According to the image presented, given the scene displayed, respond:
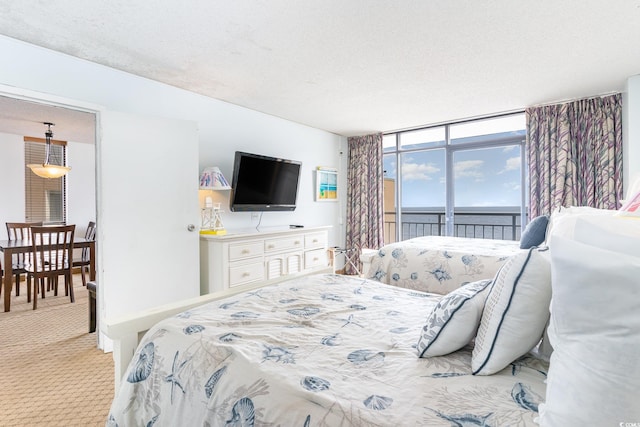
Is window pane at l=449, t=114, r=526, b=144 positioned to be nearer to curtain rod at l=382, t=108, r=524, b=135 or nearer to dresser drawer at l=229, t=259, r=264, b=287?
curtain rod at l=382, t=108, r=524, b=135

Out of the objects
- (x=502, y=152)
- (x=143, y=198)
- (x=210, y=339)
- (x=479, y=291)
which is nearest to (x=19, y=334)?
(x=143, y=198)

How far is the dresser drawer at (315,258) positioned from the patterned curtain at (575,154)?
2692 mm

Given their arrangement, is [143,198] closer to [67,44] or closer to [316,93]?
[67,44]

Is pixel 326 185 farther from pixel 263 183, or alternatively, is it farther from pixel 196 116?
pixel 196 116

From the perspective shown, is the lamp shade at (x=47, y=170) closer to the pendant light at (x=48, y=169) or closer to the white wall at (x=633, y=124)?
the pendant light at (x=48, y=169)

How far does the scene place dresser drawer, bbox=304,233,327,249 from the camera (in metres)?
4.27

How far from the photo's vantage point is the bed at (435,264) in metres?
2.73

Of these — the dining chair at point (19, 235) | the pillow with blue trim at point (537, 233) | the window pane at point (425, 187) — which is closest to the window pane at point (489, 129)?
the window pane at point (425, 187)

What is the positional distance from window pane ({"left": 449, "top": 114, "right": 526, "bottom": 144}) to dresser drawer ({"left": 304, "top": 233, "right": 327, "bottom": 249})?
2408mm

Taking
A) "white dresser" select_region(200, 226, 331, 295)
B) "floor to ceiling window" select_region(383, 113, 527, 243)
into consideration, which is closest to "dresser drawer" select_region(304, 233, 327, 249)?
"white dresser" select_region(200, 226, 331, 295)

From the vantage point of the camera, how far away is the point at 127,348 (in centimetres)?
140

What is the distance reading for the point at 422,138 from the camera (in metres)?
5.23

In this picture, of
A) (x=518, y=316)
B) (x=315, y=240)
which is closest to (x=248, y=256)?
(x=315, y=240)

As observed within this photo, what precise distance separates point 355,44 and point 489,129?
3.05 m
